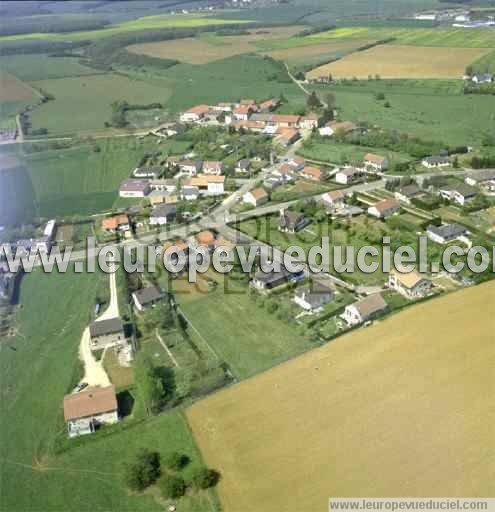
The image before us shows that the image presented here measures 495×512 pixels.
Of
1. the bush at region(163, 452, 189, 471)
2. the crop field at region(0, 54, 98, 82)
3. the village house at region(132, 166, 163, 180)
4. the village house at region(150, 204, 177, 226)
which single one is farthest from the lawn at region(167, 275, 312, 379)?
the crop field at region(0, 54, 98, 82)

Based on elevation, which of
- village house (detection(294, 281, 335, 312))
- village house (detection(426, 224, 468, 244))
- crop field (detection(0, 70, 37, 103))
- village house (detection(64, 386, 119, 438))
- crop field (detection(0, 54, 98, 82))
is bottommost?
village house (detection(64, 386, 119, 438))

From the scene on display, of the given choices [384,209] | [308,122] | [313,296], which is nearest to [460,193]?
[384,209]

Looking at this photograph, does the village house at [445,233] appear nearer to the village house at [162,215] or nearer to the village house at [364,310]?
the village house at [364,310]

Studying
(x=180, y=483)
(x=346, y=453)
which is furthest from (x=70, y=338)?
(x=346, y=453)

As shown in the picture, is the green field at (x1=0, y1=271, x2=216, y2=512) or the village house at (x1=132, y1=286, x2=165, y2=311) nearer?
the green field at (x1=0, y1=271, x2=216, y2=512)

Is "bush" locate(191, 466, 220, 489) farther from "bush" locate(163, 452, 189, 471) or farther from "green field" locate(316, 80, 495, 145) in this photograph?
"green field" locate(316, 80, 495, 145)

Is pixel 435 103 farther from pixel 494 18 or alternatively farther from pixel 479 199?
pixel 494 18
